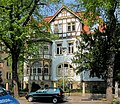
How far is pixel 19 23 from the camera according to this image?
1161 inches

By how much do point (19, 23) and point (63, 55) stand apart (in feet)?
66.1

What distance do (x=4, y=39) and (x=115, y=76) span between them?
14444mm

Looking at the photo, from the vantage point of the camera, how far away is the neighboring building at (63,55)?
161 ft

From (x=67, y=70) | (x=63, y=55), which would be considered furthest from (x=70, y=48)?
(x=67, y=70)

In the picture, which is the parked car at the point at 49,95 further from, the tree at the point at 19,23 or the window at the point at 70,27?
the window at the point at 70,27

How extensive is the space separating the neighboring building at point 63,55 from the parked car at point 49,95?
18.5 meters

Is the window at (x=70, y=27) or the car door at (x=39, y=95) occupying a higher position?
the window at (x=70, y=27)

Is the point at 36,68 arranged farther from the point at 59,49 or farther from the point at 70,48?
the point at 70,48

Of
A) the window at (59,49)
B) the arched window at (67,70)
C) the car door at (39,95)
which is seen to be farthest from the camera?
the window at (59,49)

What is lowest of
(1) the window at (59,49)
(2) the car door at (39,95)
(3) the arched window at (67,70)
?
(2) the car door at (39,95)

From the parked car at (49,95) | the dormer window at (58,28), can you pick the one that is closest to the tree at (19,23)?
the parked car at (49,95)

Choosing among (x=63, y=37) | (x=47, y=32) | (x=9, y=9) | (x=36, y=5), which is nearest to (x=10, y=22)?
(x=9, y=9)

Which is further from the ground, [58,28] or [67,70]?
[58,28]

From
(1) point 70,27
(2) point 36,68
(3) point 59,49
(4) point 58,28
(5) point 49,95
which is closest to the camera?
(5) point 49,95
